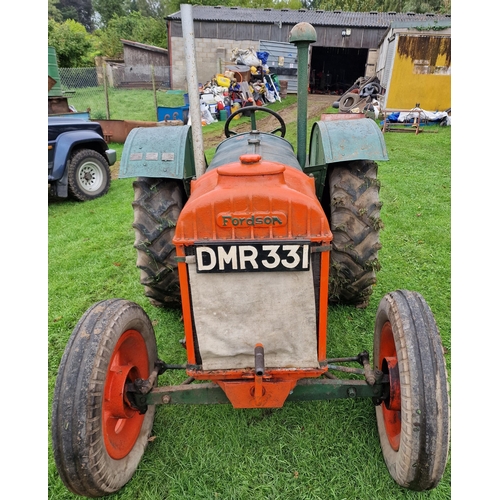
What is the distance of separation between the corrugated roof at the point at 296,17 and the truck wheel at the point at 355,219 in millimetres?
19933

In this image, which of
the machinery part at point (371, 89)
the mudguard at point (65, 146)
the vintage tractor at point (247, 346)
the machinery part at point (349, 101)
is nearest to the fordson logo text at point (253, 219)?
the vintage tractor at point (247, 346)

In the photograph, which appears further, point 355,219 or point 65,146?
point 65,146

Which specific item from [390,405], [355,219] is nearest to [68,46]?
[355,219]

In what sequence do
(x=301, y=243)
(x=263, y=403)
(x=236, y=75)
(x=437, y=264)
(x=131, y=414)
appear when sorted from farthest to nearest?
(x=236, y=75) → (x=437, y=264) → (x=131, y=414) → (x=263, y=403) → (x=301, y=243)

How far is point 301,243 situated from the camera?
5.80ft

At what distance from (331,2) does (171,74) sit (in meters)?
24.5

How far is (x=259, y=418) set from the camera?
246 centimetres

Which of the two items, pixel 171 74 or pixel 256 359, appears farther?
pixel 171 74

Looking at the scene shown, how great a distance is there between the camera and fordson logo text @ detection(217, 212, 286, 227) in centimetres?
173

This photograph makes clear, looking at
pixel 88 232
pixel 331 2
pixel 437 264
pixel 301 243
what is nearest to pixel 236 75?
pixel 88 232

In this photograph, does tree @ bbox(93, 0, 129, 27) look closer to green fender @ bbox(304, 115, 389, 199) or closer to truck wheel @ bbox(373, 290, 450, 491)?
green fender @ bbox(304, 115, 389, 199)

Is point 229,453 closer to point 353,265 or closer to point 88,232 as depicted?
point 353,265

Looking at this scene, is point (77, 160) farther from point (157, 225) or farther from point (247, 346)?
point (247, 346)

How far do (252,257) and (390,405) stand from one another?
Result: 101 cm
